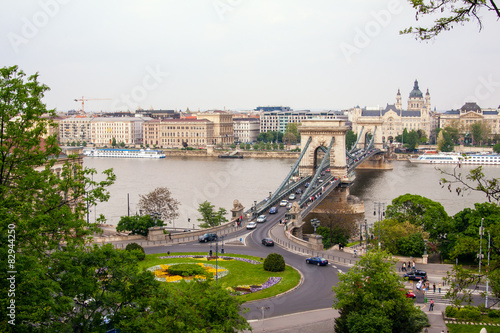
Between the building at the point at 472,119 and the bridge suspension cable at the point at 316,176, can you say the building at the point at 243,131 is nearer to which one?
the building at the point at 472,119

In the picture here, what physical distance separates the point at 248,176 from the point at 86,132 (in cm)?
8327

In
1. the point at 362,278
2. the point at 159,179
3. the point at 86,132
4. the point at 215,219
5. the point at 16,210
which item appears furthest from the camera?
the point at 86,132

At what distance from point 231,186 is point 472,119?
8556cm

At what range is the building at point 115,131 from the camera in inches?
5394

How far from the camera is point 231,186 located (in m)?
59.1

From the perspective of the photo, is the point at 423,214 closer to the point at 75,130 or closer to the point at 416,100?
the point at 416,100

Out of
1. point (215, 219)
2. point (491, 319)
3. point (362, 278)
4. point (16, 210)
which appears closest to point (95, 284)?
point (16, 210)

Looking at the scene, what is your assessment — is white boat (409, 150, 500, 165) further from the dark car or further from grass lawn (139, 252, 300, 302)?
grass lawn (139, 252, 300, 302)

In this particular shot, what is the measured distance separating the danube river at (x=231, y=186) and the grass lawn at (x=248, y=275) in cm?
1105

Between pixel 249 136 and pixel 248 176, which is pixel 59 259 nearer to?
pixel 248 176

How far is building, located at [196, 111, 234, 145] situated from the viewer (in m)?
134

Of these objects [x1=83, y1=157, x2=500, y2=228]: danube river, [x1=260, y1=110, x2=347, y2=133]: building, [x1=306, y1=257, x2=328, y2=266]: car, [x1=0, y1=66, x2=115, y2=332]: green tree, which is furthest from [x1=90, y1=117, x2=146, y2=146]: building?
[x1=0, y1=66, x2=115, y2=332]: green tree

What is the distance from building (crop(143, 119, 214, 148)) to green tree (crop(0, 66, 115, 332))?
117 metres

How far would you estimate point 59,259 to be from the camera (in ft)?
39.5
